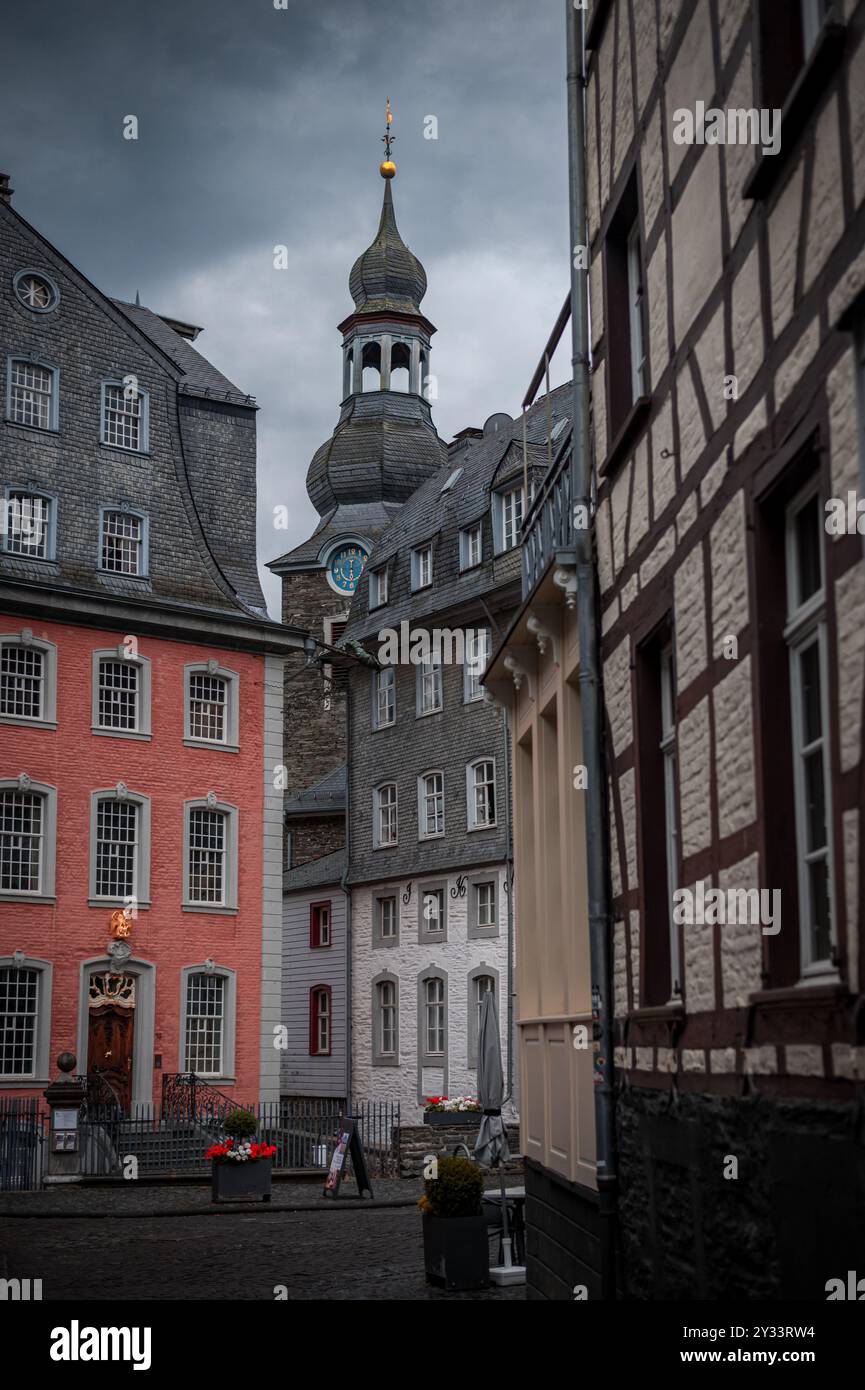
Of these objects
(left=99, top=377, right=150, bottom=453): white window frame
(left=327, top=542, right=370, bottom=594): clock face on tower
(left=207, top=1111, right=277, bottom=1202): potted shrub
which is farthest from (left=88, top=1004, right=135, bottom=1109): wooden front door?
(left=327, top=542, right=370, bottom=594): clock face on tower

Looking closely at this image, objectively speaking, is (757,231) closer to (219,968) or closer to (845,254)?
(845,254)

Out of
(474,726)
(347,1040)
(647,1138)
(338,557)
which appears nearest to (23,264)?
(474,726)

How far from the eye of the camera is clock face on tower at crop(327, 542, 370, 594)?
6041 cm

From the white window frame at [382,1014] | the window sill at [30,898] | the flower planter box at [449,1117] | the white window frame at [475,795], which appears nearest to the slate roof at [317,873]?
the white window frame at [382,1014]

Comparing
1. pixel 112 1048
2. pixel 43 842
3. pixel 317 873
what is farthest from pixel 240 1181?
pixel 317 873

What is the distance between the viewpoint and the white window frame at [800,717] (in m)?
6.89

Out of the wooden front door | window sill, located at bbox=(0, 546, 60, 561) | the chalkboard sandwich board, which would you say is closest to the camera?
the chalkboard sandwich board

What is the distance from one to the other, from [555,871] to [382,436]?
5263 cm

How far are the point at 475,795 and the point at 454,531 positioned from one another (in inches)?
275

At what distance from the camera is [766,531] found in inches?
300

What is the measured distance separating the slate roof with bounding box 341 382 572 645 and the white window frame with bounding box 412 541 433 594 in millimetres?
199

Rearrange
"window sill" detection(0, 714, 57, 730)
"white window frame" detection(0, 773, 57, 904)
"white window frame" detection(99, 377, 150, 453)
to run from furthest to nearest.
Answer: "white window frame" detection(99, 377, 150, 453), "window sill" detection(0, 714, 57, 730), "white window frame" detection(0, 773, 57, 904)

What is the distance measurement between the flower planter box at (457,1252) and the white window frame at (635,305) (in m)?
7.11

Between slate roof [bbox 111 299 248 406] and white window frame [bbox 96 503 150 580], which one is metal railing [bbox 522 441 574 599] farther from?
slate roof [bbox 111 299 248 406]
